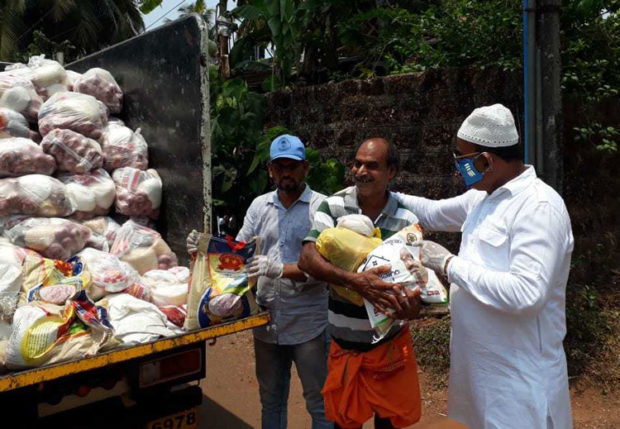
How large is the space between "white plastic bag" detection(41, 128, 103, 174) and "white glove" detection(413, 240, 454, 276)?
196 centimetres

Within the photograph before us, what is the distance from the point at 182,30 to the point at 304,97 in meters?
2.70

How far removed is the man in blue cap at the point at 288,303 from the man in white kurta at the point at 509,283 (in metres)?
0.82

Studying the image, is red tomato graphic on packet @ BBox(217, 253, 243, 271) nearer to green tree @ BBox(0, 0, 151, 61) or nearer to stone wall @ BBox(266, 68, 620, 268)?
stone wall @ BBox(266, 68, 620, 268)

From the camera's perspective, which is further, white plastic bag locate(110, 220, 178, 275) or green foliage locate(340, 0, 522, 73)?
green foliage locate(340, 0, 522, 73)

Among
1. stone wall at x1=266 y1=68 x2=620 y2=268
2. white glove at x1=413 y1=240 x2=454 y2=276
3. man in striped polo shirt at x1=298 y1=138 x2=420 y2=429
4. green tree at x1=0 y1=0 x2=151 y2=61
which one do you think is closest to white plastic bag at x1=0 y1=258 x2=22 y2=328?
man in striped polo shirt at x1=298 y1=138 x2=420 y2=429

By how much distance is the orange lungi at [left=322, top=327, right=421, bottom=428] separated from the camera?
85.9 inches

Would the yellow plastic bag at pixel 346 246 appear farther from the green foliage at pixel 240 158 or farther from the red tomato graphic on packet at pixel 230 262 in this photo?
the green foliage at pixel 240 158

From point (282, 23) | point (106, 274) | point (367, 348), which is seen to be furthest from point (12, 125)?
point (282, 23)

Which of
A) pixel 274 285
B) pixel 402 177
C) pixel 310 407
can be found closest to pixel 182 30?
pixel 274 285

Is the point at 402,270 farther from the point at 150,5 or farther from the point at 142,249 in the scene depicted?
the point at 150,5

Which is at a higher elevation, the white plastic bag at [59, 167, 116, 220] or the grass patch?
the white plastic bag at [59, 167, 116, 220]

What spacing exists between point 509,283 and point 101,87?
268cm

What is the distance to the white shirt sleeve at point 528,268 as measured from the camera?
168cm

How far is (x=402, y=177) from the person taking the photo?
4664 millimetres
